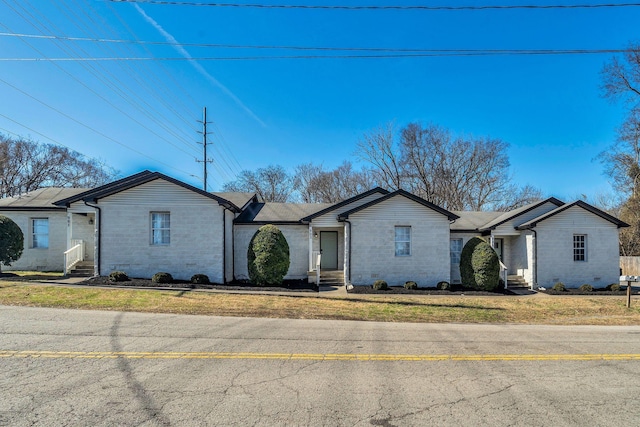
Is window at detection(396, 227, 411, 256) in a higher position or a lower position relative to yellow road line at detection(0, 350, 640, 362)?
higher

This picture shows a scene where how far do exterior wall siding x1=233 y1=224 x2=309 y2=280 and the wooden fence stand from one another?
22640 mm

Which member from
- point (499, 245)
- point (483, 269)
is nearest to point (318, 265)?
point (483, 269)

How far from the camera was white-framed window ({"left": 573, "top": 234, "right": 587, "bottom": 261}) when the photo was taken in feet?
61.5

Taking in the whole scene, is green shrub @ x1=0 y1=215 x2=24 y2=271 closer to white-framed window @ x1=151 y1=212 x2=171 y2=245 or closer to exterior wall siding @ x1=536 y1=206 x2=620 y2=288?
white-framed window @ x1=151 y1=212 x2=171 y2=245

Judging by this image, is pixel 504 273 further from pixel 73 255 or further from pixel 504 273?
pixel 73 255

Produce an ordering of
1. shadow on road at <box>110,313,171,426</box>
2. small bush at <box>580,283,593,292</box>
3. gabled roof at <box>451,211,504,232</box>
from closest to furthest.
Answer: shadow on road at <box>110,313,171,426</box>
small bush at <box>580,283,593,292</box>
gabled roof at <box>451,211,504,232</box>

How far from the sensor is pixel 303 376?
201 inches

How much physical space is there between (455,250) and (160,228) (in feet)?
49.2

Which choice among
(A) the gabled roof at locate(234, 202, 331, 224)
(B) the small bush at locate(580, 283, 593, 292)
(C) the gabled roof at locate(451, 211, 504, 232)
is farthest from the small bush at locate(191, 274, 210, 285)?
(B) the small bush at locate(580, 283, 593, 292)

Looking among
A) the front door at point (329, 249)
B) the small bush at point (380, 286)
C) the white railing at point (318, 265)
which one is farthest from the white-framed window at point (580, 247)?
the white railing at point (318, 265)

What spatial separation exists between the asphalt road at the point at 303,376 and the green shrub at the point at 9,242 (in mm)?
10813

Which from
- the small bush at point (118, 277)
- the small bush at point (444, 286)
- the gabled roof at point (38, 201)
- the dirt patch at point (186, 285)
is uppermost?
the gabled roof at point (38, 201)

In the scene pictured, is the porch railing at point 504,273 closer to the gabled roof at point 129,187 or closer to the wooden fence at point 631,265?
the wooden fence at point 631,265

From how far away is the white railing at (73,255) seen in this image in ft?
53.5
